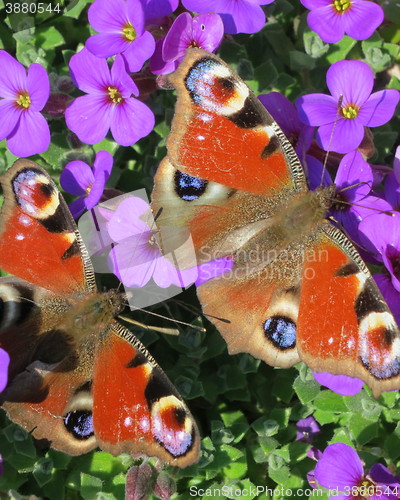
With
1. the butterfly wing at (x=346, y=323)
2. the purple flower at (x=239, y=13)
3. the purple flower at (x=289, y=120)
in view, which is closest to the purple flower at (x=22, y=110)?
the purple flower at (x=239, y=13)

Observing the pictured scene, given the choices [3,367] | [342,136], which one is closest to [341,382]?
[342,136]

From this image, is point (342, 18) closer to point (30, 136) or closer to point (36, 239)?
point (30, 136)

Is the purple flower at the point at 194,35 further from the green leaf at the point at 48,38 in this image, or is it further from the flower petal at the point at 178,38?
the green leaf at the point at 48,38

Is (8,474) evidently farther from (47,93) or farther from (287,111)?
(287,111)

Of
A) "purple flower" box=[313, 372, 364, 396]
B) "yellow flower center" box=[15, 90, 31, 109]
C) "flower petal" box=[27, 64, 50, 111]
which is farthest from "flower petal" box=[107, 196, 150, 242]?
"purple flower" box=[313, 372, 364, 396]

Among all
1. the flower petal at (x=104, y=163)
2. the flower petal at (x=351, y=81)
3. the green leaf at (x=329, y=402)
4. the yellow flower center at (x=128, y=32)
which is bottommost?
the green leaf at (x=329, y=402)

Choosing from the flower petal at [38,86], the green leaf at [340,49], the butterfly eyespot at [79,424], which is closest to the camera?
the butterfly eyespot at [79,424]

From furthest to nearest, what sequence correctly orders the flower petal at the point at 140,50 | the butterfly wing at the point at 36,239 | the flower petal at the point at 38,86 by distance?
the flower petal at the point at 38,86, the flower petal at the point at 140,50, the butterfly wing at the point at 36,239
